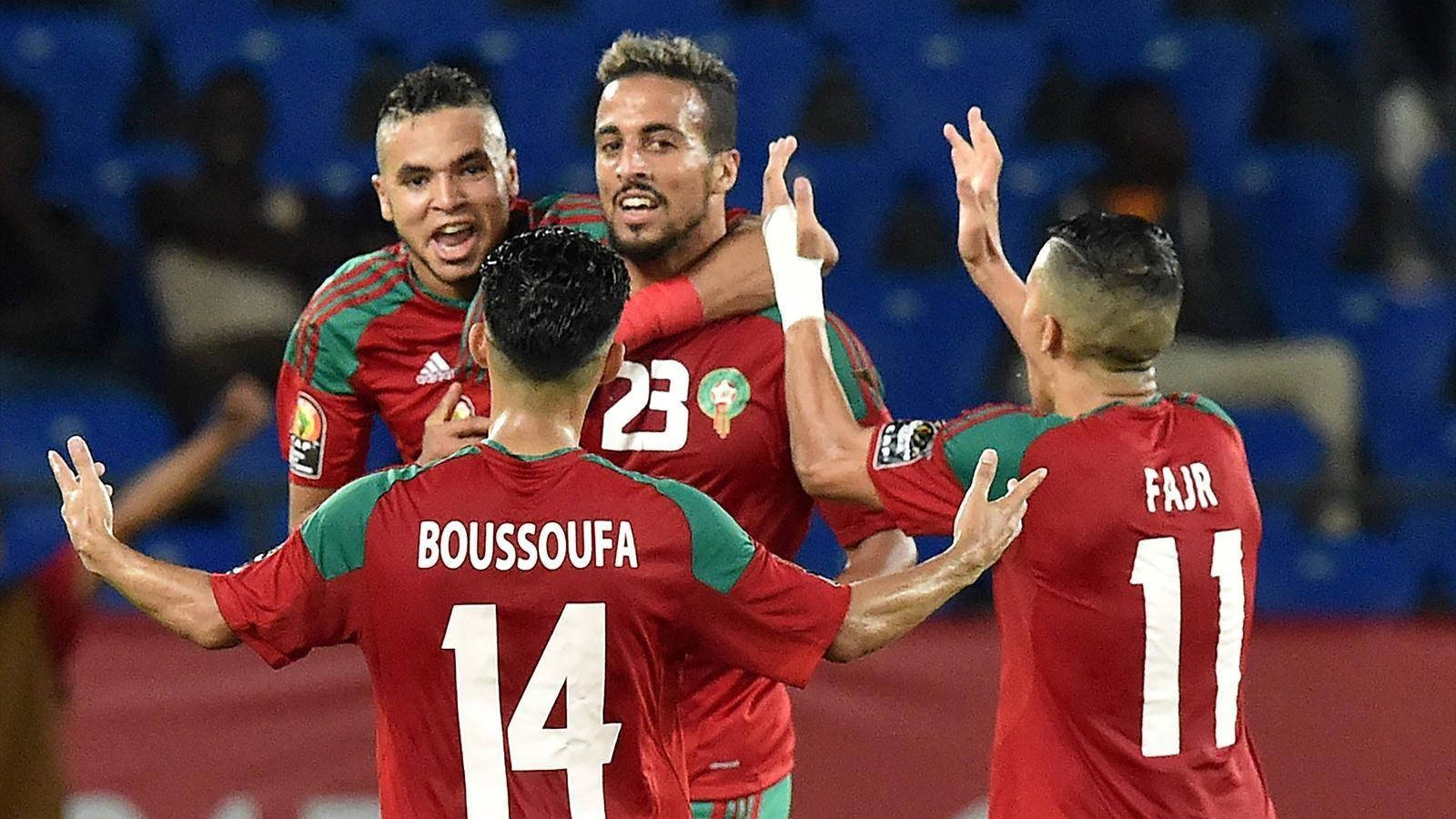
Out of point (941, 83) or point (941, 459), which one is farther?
point (941, 83)

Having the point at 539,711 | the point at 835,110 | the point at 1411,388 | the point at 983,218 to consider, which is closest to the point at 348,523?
the point at 539,711

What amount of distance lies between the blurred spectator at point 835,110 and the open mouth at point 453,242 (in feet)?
14.0

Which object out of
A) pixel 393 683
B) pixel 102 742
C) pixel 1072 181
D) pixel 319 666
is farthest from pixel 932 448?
pixel 1072 181

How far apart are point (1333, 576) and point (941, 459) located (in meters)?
4.14

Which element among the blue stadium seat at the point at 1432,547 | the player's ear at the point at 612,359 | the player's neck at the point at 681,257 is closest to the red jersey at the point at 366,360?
the player's neck at the point at 681,257

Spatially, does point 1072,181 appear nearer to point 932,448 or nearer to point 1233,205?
point 1233,205

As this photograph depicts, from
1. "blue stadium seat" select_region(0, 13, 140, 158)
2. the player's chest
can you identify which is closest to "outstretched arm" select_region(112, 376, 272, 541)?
the player's chest

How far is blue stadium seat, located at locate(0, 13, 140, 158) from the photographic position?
790 cm

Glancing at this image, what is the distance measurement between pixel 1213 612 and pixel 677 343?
126 cm

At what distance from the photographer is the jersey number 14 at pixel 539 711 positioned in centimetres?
319

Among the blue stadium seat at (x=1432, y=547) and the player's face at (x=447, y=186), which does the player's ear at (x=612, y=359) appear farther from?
the blue stadium seat at (x=1432, y=547)

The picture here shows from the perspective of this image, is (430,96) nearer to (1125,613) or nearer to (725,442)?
(725,442)

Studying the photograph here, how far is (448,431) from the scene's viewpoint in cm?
382

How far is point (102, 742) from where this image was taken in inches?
235
